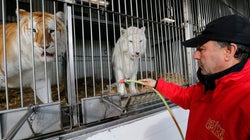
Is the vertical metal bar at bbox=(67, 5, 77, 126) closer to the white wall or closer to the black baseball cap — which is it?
the white wall

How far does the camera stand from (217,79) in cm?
65

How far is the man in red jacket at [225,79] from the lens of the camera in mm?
536

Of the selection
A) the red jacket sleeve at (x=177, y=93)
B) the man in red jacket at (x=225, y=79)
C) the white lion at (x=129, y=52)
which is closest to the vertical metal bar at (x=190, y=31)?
the white lion at (x=129, y=52)

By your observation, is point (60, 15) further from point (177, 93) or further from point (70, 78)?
point (177, 93)

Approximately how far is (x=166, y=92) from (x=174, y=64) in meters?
0.97

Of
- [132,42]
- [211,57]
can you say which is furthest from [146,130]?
[132,42]

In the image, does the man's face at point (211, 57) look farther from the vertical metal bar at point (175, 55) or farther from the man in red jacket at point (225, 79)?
the vertical metal bar at point (175, 55)

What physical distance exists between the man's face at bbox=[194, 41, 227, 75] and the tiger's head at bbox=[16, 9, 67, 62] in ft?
1.94

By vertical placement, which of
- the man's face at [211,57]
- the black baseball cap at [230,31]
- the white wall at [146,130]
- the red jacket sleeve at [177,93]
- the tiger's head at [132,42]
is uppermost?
the tiger's head at [132,42]

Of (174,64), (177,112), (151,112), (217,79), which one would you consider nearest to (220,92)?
(217,79)

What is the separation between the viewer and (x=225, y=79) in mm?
605

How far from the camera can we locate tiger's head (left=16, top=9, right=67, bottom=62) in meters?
0.92

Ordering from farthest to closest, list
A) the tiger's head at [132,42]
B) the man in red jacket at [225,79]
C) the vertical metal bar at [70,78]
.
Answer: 1. the tiger's head at [132,42]
2. the vertical metal bar at [70,78]
3. the man in red jacket at [225,79]

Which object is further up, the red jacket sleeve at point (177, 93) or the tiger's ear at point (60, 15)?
the tiger's ear at point (60, 15)
